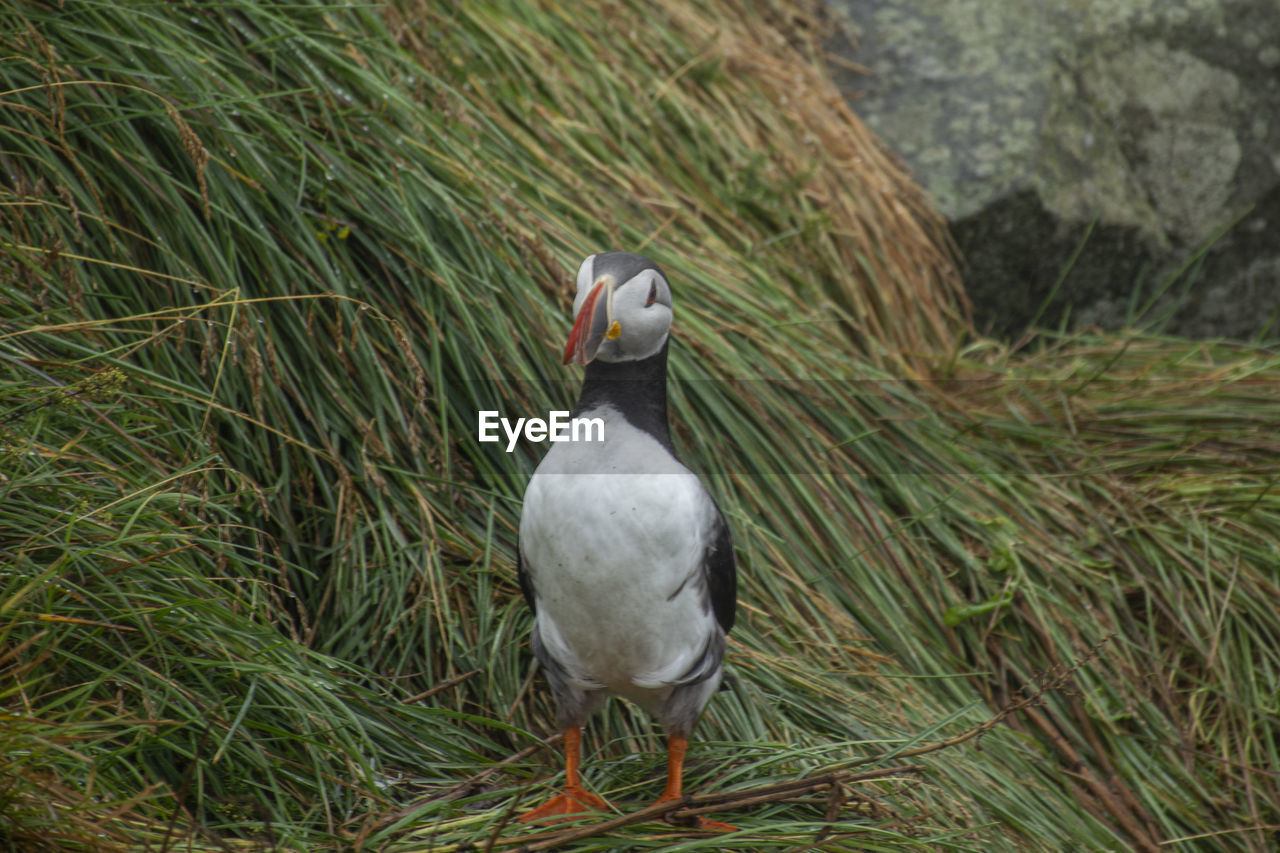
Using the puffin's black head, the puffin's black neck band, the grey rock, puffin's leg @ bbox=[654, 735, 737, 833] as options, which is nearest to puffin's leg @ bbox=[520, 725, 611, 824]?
puffin's leg @ bbox=[654, 735, 737, 833]

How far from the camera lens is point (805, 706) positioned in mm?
2438

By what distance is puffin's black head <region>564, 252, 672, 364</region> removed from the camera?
66.5 inches

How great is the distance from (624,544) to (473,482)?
3.05 ft

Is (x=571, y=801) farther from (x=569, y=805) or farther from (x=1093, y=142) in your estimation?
(x=1093, y=142)

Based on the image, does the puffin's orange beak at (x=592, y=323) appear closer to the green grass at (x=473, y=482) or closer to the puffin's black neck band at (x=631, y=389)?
→ the puffin's black neck band at (x=631, y=389)

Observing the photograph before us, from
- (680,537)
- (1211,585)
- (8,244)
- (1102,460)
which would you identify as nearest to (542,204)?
(8,244)

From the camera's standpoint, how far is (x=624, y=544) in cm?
176

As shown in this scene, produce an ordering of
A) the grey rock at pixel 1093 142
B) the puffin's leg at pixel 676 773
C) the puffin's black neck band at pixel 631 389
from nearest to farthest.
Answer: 1. the puffin's black neck band at pixel 631 389
2. the puffin's leg at pixel 676 773
3. the grey rock at pixel 1093 142

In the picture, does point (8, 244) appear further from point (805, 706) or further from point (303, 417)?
point (805, 706)

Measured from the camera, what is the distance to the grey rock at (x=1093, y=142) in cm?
420

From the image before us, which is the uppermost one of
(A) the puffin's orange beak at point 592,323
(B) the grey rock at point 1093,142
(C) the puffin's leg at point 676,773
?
(A) the puffin's orange beak at point 592,323

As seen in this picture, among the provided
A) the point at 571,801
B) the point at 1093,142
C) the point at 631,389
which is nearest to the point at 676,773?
the point at 571,801

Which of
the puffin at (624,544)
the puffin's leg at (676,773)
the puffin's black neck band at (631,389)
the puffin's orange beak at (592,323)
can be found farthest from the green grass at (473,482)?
the puffin's orange beak at (592,323)

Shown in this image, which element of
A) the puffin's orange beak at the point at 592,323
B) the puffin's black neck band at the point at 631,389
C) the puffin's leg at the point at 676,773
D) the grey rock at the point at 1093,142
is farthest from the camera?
the grey rock at the point at 1093,142
